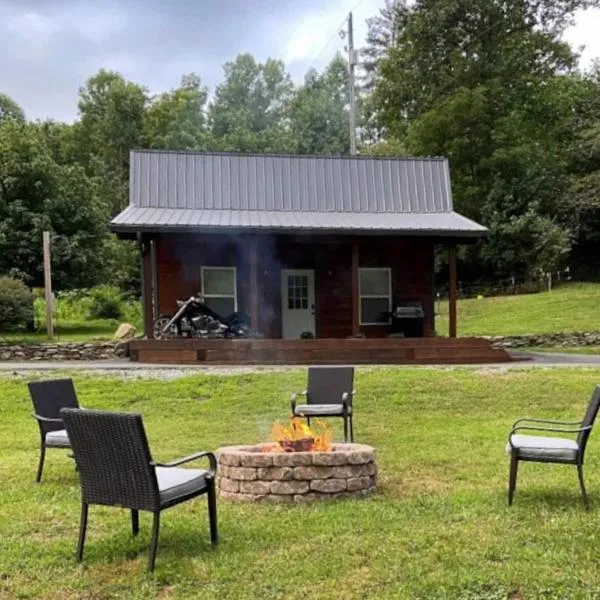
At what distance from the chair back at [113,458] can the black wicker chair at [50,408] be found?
5.93ft

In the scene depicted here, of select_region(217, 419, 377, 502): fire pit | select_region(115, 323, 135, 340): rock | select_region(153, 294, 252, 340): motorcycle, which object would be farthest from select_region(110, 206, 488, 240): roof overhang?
select_region(217, 419, 377, 502): fire pit

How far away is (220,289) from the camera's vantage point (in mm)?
15500

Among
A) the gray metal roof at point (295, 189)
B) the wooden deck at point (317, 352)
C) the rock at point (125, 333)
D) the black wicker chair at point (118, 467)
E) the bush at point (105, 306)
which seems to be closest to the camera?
the black wicker chair at point (118, 467)

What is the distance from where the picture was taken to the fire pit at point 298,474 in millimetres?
4852

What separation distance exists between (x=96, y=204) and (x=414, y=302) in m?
13.6

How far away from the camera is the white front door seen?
15.9 m

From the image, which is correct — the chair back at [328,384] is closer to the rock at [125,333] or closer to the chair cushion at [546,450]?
the chair cushion at [546,450]

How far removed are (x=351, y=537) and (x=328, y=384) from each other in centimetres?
376

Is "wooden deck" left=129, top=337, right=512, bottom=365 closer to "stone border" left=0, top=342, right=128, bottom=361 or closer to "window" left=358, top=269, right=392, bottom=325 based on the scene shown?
"stone border" left=0, top=342, right=128, bottom=361

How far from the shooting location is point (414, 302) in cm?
1611

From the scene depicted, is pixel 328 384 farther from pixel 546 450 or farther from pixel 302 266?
pixel 302 266

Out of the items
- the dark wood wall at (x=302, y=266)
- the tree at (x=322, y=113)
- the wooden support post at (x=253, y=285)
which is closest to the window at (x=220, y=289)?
the dark wood wall at (x=302, y=266)

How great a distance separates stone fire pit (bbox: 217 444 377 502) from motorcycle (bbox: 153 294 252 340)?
905 centimetres

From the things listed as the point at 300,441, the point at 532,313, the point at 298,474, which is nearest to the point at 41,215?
the point at 532,313
